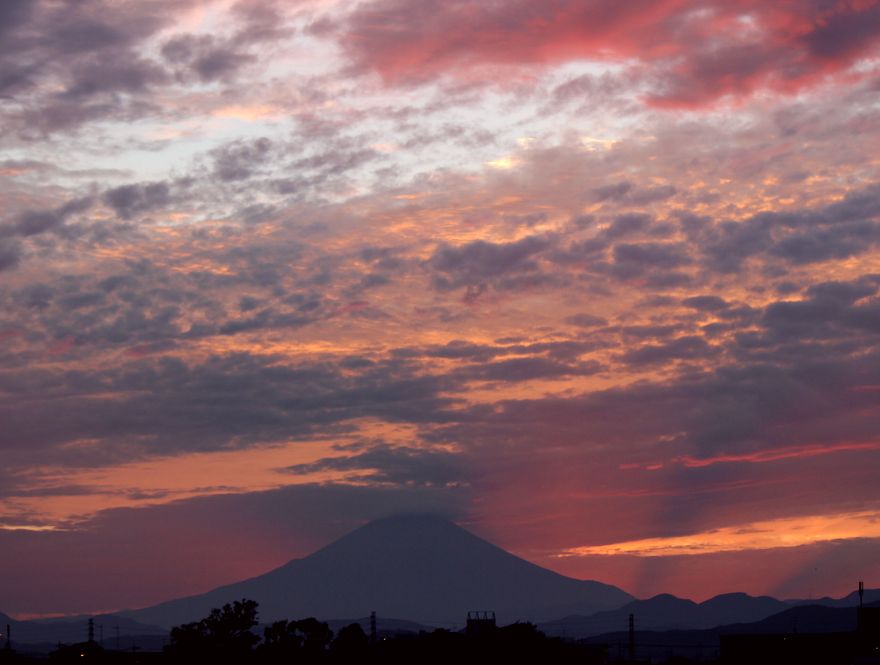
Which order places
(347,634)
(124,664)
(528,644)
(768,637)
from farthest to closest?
1. (768,637)
2. (347,634)
3. (124,664)
4. (528,644)

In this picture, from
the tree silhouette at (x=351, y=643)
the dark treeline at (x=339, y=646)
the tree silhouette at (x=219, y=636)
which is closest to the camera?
the dark treeline at (x=339, y=646)

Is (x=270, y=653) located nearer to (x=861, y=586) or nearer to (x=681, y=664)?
(x=681, y=664)

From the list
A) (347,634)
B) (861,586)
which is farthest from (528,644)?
(861,586)

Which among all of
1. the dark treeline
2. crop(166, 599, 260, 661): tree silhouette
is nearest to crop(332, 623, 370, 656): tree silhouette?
the dark treeline

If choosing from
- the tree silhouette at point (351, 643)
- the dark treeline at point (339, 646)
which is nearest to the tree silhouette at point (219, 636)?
the dark treeline at point (339, 646)

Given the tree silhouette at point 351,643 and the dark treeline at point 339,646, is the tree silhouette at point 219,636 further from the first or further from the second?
the tree silhouette at point 351,643

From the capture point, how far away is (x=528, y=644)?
136625 millimetres

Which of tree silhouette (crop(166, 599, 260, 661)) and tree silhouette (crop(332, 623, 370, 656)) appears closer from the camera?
tree silhouette (crop(332, 623, 370, 656))

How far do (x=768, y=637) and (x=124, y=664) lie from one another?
273 feet

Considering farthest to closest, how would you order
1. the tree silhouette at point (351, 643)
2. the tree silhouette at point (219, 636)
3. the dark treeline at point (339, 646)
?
the tree silhouette at point (219, 636) → the tree silhouette at point (351, 643) → the dark treeline at point (339, 646)

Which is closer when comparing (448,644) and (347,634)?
(448,644)

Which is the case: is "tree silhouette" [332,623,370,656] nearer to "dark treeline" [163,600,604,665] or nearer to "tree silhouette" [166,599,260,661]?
"dark treeline" [163,600,604,665]

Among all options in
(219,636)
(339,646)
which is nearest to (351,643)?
(339,646)

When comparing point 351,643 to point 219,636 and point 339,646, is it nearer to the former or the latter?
point 339,646
